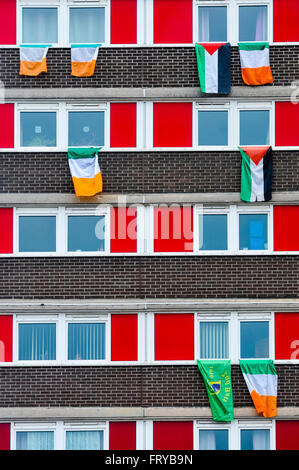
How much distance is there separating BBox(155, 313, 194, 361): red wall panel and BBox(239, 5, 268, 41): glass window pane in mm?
7405

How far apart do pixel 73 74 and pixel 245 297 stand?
23.6ft

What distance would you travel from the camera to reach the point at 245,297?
16984mm

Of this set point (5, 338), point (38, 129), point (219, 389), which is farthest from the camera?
point (38, 129)

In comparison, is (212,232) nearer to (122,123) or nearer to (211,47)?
(122,123)

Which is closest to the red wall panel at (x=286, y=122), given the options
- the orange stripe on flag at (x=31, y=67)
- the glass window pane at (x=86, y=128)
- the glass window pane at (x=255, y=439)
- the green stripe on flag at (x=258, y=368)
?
the glass window pane at (x=86, y=128)

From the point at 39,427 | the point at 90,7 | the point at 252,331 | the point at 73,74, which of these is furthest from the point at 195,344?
the point at 90,7

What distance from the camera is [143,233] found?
17.2 meters

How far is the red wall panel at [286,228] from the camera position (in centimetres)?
1719

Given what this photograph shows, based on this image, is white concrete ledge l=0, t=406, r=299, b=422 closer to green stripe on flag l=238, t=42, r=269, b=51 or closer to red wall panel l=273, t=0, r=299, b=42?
green stripe on flag l=238, t=42, r=269, b=51

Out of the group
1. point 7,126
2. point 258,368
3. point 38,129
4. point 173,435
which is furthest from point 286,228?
point 7,126

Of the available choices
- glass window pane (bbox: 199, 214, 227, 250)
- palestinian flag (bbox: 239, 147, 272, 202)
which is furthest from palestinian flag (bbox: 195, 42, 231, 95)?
glass window pane (bbox: 199, 214, 227, 250)

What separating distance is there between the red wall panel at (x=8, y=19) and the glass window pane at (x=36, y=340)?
7.48m

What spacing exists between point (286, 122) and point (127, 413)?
843 cm

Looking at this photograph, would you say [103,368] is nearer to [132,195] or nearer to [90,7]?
[132,195]
